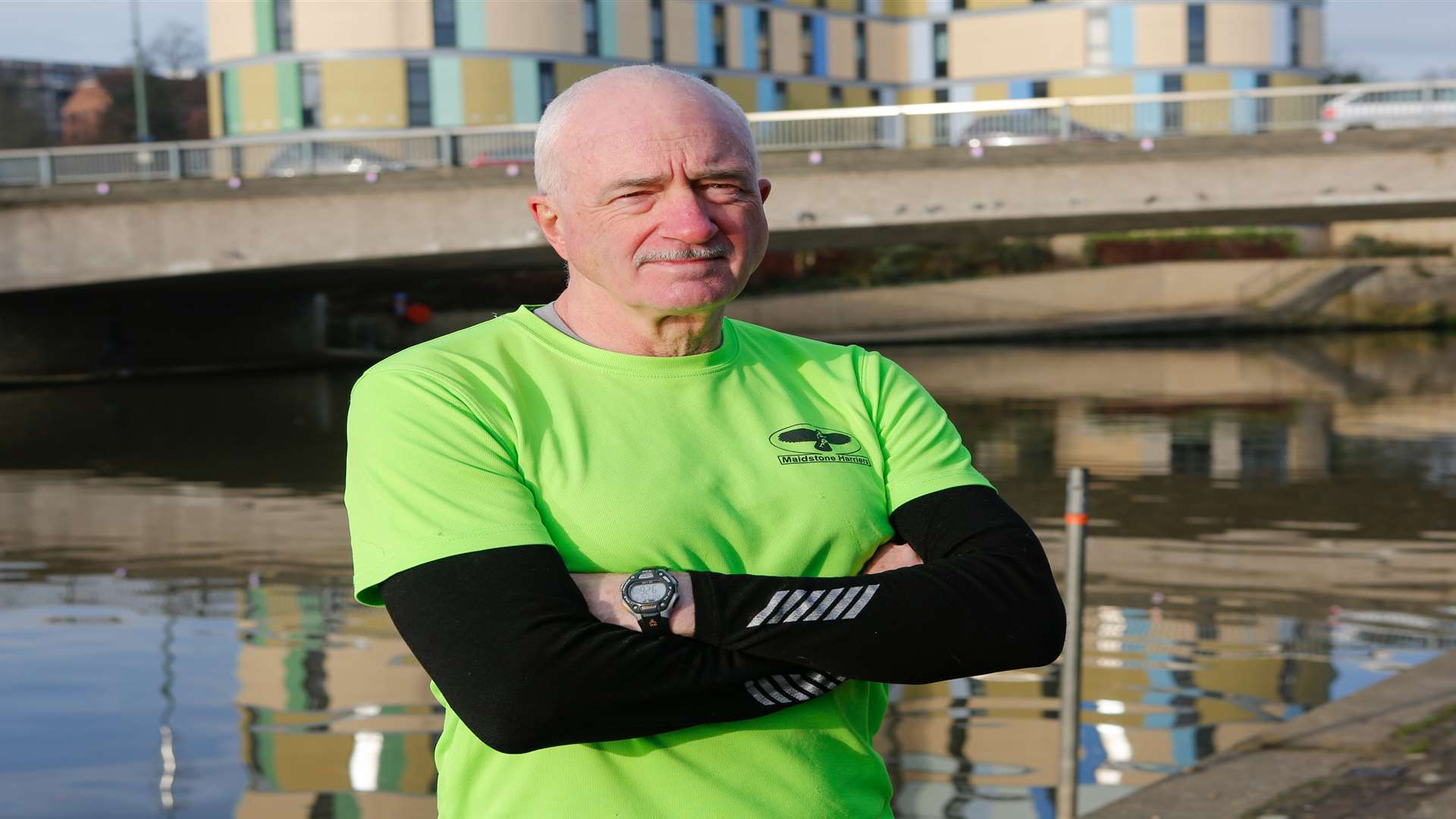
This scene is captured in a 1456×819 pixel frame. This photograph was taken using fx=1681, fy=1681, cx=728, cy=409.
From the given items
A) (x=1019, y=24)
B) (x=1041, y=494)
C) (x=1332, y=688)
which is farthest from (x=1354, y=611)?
(x=1019, y=24)

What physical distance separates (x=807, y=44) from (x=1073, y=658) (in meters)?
60.1

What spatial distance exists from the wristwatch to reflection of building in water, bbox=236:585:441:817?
4.17m

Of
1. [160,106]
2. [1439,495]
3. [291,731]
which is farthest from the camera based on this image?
[160,106]

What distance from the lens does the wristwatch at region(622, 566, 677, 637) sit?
2.49 meters

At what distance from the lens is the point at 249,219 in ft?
95.6

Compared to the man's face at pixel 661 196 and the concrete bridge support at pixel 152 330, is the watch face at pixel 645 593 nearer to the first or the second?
the man's face at pixel 661 196

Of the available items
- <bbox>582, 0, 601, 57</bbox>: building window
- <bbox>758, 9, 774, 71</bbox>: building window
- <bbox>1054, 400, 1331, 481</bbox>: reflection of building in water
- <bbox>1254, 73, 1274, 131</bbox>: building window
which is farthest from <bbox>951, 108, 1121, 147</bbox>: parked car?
<bbox>758, 9, 774, 71</bbox>: building window

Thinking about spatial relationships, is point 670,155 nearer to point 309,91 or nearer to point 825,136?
point 825,136

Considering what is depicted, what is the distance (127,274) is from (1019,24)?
43.4m

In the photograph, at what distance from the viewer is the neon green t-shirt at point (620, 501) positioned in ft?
8.21

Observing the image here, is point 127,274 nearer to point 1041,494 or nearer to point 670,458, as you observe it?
point 1041,494

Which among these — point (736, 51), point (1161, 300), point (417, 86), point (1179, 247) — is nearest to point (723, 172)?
point (1161, 300)

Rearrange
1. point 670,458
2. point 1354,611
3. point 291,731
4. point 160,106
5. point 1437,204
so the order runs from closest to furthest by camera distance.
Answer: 1. point 670,458
2. point 291,731
3. point 1354,611
4. point 1437,204
5. point 160,106

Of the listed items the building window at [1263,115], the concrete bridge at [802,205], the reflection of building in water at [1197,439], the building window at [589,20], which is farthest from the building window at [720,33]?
the reflection of building in water at [1197,439]
